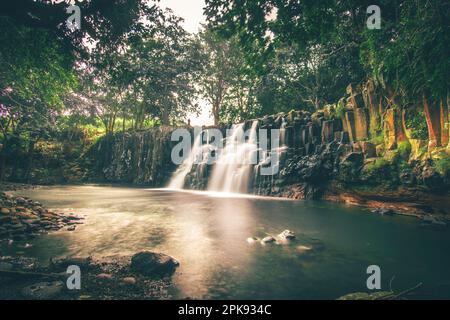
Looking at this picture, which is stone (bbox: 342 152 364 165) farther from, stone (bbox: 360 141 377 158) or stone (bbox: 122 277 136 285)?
stone (bbox: 122 277 136 285)

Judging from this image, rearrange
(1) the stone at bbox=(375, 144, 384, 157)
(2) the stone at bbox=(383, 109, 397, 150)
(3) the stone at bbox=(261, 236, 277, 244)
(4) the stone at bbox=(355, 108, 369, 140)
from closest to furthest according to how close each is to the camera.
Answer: (3) the stone at bbox=(261, 236, 277, 244)
(2) the stone at bbox=(383, 109, 397, 150)
(1) the stone at bbox=(375, 144, 384, 157)
(4) the stone at bbox=(355, 108, 369, 140)

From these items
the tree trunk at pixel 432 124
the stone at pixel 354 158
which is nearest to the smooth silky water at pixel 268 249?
the tree trunk at pixel 432 124

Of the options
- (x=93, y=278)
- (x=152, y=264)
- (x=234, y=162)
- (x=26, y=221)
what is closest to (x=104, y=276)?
(x=93, y=278)

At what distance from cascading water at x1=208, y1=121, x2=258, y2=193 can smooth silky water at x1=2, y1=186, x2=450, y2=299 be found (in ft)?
34.1

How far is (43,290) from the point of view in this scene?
4.23 meters

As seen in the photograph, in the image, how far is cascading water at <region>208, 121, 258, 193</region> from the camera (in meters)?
23.6

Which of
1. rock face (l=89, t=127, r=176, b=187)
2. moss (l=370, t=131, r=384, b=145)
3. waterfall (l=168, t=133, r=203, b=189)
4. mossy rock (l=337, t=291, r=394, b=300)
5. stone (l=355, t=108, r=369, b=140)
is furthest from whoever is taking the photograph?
rock face (l=89, t=127, r=176, b=187)

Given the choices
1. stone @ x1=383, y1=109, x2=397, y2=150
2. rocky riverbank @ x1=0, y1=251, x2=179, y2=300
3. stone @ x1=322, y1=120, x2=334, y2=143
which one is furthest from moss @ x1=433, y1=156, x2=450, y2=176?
rocky riverbank @ x1=0, y1=251, x2=179, y2=300

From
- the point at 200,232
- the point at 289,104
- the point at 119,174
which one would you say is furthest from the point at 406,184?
the point at 119,174

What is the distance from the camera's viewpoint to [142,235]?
911cm

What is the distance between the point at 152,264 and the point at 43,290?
1906mm

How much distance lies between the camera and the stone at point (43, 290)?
4101 millimetres

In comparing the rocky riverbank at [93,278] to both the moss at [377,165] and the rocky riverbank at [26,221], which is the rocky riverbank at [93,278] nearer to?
the rocky riverbank at [26,221]
